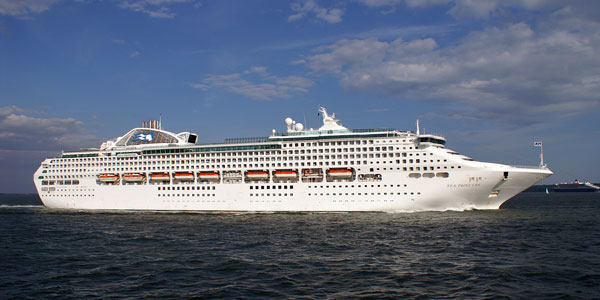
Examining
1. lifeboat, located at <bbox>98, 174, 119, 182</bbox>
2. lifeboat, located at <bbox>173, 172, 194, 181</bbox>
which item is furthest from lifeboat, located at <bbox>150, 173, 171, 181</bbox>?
lifeboat, located at <bbox>98, 174, 119, 182</bbox>

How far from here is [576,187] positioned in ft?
499

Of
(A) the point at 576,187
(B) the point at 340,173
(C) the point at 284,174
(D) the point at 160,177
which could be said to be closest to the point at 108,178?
(D) the point at 160,177

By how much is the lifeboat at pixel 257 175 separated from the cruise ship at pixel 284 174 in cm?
12

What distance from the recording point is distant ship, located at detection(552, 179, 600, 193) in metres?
148

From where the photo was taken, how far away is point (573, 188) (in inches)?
6014

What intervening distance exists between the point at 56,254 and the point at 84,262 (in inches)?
140

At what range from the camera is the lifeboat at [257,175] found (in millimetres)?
45500

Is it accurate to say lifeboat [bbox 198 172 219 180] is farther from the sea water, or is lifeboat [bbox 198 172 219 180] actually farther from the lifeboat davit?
the sea water

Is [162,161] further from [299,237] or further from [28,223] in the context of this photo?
[299,237]

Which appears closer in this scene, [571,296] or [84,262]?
[571,296]

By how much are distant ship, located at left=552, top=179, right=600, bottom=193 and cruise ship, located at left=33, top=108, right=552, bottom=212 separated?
451ft

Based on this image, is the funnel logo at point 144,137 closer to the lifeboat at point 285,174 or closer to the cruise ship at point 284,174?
the cruise ship at point 284,174

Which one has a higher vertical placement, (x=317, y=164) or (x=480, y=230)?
(x=317, y=164)

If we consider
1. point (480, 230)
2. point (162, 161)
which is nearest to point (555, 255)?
point (480, 230)
